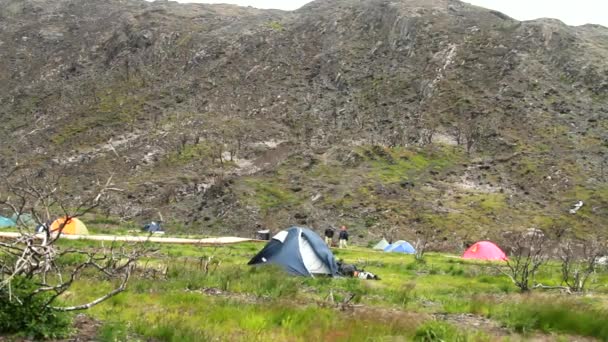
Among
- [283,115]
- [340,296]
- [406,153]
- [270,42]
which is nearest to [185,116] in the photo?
[283,115]

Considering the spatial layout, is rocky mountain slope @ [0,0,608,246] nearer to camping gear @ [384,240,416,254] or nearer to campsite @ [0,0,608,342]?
campsite @ [0,0,608,342]

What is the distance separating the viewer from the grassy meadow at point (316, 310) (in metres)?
9.52

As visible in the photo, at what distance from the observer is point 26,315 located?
838cm

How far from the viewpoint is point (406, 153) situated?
6656 cm

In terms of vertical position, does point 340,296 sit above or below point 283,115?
above

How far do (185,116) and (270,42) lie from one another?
78.2ft

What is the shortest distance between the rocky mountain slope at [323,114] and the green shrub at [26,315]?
Answer: 42.5 m

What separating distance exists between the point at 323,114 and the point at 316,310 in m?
70.2

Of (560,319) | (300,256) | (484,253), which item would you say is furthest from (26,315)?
(484,253)

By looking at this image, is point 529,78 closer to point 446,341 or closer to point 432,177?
point 432,177

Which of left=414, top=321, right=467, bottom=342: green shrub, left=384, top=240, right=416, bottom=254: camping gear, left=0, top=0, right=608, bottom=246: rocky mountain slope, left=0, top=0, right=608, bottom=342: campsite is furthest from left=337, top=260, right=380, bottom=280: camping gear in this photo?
left=0, top=0, right=608, bottom=246: rocky mountain slope

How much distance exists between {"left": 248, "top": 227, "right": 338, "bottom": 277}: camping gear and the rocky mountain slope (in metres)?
27.7

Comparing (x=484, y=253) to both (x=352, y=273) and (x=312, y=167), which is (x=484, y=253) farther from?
(x=312, y=167)

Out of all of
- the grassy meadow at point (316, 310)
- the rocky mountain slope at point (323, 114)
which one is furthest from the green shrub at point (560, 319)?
the rocky mountain slope at point (323, 114)
